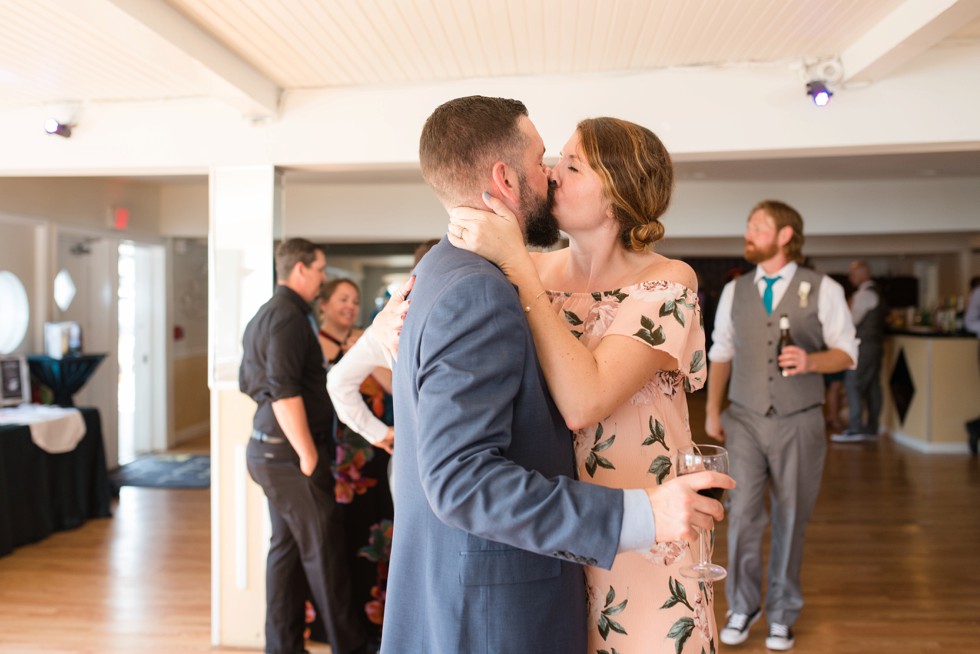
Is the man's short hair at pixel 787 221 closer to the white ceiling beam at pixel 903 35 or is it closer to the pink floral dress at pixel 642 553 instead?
the white ceiling beam at pixel 903 35

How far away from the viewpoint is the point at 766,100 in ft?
11.4

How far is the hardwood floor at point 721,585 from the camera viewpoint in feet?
12.8

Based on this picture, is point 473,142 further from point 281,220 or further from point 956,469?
point 956,469

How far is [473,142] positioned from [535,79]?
2364 mm

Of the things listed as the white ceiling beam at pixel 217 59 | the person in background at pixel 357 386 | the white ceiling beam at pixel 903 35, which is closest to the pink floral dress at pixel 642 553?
the person in background at pixel 357 386

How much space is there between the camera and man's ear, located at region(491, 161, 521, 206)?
1395 millimetres

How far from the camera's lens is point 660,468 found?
161cm

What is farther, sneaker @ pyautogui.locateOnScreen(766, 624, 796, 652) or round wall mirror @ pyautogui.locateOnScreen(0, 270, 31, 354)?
round wall mirror @ pyautogui.locateOnScreen(0, 270, 31, 354)

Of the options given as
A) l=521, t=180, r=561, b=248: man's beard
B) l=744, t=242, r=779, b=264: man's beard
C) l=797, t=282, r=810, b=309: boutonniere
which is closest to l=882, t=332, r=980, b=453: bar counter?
l=797, t=282, r=810, b=309: boutonniere

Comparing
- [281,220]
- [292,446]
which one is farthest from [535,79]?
[292,446]

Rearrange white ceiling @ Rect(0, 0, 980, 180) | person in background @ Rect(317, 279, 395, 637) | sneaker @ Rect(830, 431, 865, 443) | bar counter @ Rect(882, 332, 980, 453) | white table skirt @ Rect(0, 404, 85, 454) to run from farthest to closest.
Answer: sneaker @ Rect(830, 431, 865, 443) → bar counter @ Rect(882, 332, 980, 453) → white table skirt @ Rect(0, 404, 85, 454) → person in background @ Rect(317, 279, 395, 637) → white ceiling @ Rect(0, 0, 980, 180)

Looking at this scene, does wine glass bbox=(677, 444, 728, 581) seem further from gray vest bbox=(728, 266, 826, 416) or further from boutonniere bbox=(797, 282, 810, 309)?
boutonniere bbox=(797, 282, 810, 309)

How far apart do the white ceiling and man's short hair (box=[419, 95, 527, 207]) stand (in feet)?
4.93

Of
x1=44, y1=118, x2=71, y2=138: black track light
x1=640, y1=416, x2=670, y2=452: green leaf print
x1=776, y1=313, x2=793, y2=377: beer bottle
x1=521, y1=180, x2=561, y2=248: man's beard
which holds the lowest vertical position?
x1=640, y1=416, x2=670, y2=452: green leaf print
